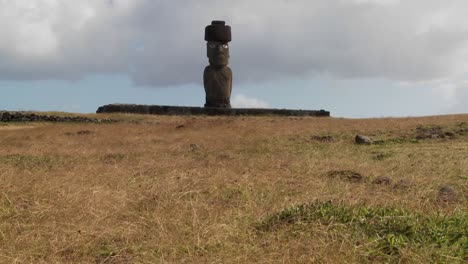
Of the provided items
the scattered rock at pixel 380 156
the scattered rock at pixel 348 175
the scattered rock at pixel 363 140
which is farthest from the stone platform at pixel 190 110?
the scattered rock at pixel 348 175

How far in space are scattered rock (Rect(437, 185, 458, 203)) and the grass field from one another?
0.04 ft

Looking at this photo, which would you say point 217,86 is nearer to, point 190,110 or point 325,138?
point 190,110

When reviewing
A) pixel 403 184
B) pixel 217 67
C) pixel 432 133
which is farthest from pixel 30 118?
pixel 403 184

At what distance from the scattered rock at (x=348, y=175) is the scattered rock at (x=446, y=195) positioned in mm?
1275

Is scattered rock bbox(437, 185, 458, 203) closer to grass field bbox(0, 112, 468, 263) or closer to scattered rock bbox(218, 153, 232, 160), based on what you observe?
grass field bbox(0, 112, 468, 263)

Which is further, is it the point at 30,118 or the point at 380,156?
the point at 30,118

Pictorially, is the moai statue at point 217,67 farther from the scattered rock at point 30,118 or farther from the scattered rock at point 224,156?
the scattered rock at point 224,156

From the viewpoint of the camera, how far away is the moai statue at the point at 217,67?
26.3 metres

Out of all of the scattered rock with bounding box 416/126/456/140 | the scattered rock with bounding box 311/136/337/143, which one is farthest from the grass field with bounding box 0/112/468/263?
the scattered rock with bounding box 416/126/456/140

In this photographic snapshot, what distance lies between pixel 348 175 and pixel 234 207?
275cm

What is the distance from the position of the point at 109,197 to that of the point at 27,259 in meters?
1.80

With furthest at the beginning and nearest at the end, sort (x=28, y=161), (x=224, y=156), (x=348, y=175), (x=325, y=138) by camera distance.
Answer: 1. (x=325, y=138)
2. (x=224, y=156)
3. (x=28, y=161)
4. (x=348, y=175)

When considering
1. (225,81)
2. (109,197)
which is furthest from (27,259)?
(225,81)

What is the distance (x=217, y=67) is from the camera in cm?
2669
